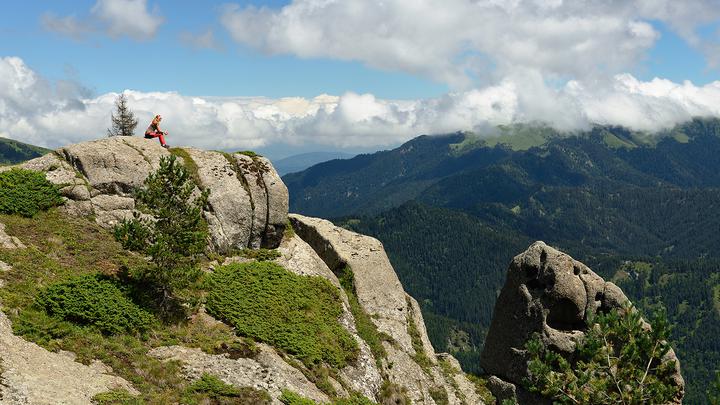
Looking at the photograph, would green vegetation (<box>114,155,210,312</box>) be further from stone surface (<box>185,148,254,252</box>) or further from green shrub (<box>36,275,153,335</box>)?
stone surface (<box>185,148,254,252</box>)

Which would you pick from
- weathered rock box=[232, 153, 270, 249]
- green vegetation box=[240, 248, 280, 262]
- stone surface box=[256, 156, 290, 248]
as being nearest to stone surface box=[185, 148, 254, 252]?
weathered rock box=[232, 153, 270, 249]

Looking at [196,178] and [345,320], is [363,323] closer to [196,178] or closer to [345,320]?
[345,320]

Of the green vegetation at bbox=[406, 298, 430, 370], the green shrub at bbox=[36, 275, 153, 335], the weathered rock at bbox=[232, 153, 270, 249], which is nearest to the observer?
the green shrub at bbox=[36, 275, 153, 335]

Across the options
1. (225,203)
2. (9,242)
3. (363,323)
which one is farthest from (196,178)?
(363,323)

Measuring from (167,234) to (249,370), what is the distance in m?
9.69

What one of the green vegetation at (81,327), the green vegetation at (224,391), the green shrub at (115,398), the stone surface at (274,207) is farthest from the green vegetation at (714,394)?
the stone surface at (274,207)

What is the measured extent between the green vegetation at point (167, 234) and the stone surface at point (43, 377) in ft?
23.2

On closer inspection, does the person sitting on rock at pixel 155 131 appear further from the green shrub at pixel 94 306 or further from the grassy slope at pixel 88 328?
the green shrub at pixel 94 306

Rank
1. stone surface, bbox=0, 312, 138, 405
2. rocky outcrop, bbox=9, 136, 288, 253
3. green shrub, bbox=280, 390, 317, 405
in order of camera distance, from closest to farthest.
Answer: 1. stone surface, bbox=0, 312, 138, 405
2. green shrub, bbox=280, 390, 317, 405
3. rocky outcrop, bbox=9, 136, 288, 253

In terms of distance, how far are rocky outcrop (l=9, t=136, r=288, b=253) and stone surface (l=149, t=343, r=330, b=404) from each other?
15.1m

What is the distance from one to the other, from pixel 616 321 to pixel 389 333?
26.6 m

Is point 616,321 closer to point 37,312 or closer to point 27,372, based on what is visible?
point 27,372

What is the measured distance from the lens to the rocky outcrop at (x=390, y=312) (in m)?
41.7

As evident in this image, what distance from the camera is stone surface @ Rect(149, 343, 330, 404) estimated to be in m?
28.5
